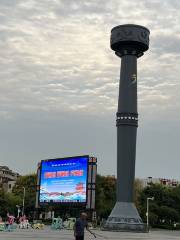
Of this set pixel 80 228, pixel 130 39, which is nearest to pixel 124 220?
pixel 130 39

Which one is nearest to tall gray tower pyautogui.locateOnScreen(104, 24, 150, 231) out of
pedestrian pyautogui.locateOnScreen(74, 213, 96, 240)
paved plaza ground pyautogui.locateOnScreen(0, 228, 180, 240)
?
paved plaza ground pyautogui.locateOnScreen(0, 228, 180, 240)

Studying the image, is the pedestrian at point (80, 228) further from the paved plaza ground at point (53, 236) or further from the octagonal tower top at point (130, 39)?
the octagonal tower top at point (130, 39)

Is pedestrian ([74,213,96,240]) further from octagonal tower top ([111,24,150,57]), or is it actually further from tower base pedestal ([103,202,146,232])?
octagonal tower top ([111,24,150,57])

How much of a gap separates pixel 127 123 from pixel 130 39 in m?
10.0

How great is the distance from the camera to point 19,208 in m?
102

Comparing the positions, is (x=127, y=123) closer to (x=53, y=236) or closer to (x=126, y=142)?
(x=126, y=142)

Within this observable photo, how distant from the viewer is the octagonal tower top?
57.4 m

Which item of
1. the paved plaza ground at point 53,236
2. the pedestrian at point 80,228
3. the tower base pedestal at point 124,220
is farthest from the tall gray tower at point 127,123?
the pedestrian at point 80,228

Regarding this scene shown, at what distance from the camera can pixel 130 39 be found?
188 ft

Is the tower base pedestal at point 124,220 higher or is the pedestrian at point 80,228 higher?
the tower base pedestal at point 124,220

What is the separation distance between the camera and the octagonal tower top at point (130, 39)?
57375 millimetres

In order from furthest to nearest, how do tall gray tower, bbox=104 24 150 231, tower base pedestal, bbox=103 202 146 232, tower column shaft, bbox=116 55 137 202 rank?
tower column shaft, bbox=116 55 137 202 → tall gray tower, bbox=104 24 150 231 → tower base pedestal, bbox=103 202 146 232

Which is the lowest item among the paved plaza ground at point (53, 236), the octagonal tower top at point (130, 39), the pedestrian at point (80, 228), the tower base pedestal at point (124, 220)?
the paved plaza ground at point (53, 236)

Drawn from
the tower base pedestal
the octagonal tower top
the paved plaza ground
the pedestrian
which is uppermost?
the octagonal tower top
